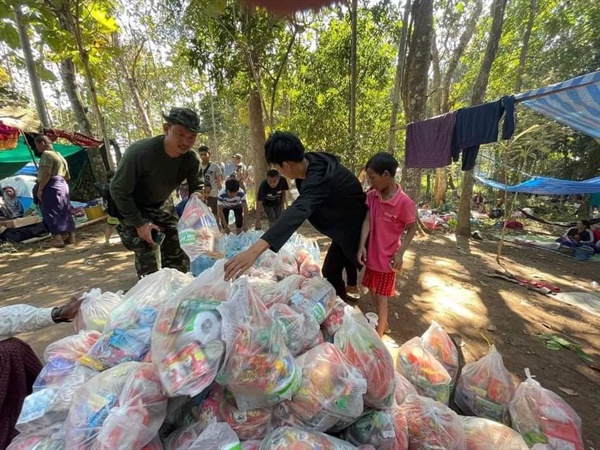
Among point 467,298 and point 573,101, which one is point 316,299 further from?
point 573,101

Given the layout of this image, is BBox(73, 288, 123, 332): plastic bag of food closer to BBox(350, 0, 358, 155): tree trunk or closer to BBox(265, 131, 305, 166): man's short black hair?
BBox(265, 131, 305, 166): man's short black hair

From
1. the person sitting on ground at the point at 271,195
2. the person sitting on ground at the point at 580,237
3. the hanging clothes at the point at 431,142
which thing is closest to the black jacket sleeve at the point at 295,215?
the hanging clothes at the point at 431,142

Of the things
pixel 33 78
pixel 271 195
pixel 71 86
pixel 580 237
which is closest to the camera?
pixel 271 195

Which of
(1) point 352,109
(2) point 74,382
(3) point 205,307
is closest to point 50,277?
(2) point 74,382

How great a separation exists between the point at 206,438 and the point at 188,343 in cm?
31

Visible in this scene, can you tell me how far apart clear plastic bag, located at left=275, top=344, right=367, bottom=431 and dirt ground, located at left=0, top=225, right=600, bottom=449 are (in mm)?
1412

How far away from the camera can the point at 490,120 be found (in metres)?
3.14

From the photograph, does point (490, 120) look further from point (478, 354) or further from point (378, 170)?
point (478, 354)

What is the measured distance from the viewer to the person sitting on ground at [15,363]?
3.92ft

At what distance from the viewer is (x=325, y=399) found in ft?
3.74

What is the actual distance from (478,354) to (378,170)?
64.6 inches

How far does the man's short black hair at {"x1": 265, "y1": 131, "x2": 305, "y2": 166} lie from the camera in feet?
5.55

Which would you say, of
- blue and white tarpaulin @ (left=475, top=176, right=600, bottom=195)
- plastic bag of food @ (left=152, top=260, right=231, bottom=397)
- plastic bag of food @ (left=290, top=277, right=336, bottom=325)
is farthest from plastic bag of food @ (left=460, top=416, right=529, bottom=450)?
blue and white tarpaulin @ (left=475, top=176, right=600, bottom=195)

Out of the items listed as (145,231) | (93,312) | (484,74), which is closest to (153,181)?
(145,231)
